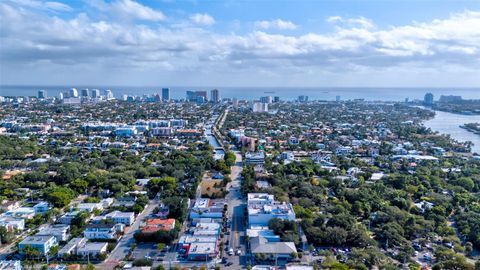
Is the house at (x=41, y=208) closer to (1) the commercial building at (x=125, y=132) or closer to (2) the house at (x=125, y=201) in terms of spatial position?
(2) the house at (x=125, y=201)

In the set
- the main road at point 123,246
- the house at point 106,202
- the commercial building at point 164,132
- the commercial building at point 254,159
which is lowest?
the main road at point 123,246

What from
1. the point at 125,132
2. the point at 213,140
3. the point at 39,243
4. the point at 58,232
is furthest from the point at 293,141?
the point at 39,243

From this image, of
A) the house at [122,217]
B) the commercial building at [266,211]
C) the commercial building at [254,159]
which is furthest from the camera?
the commercial building at [254,159]

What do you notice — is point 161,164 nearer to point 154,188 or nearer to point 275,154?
point 154,188

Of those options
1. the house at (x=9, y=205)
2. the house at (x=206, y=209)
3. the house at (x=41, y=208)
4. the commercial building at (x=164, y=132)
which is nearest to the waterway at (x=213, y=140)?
the commercial building at (x=164, y=132)

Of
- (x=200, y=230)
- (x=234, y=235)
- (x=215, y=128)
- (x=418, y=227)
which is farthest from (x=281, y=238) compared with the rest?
(x=215, y=128)

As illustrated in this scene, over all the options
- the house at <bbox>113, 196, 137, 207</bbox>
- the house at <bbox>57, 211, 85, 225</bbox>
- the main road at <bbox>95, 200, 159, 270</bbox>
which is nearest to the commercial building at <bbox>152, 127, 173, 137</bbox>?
the house at <bbox>113, 196, 137, 207</bbox>

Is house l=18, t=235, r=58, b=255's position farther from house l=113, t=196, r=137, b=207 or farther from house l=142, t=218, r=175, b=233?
house l=113, t=196, r=137, b=207
